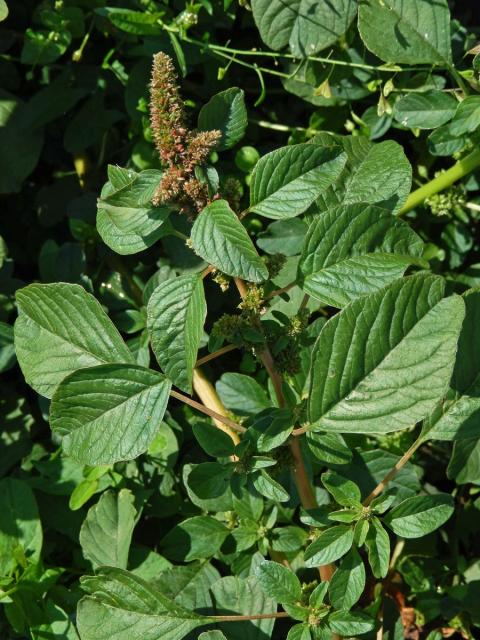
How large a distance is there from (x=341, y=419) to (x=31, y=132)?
1.14 m

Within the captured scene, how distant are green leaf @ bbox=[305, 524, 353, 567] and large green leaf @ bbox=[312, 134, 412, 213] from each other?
0.51m

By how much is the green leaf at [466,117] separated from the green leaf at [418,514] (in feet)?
2.13

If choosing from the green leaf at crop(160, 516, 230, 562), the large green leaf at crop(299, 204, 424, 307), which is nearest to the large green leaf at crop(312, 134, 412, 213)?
the large green leaf at crop(299, 204, 424, 307)

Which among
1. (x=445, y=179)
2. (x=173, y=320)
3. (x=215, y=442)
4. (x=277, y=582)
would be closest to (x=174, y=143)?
(x=173, y=320)

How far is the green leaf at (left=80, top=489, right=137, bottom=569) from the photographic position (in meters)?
1.48

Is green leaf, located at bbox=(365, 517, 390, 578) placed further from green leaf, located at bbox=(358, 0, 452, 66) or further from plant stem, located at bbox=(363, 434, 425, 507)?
green leaf, located at bbox=(358, 0, 452, 66)

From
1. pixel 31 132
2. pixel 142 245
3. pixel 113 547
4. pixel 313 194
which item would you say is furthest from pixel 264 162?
pixel 31 132

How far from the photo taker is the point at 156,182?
1081 mm

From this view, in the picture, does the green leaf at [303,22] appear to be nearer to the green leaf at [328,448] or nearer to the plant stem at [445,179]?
the plant stem at [445,179]

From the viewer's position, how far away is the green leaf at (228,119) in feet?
3.81

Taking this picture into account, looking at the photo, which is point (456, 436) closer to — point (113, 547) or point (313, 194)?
point (313, 194)

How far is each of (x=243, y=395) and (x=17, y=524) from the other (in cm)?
52

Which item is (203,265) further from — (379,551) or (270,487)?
(379,551)

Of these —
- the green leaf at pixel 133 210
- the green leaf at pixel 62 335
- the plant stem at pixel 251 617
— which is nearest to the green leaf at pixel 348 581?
the plant stem at pixel 251 617
